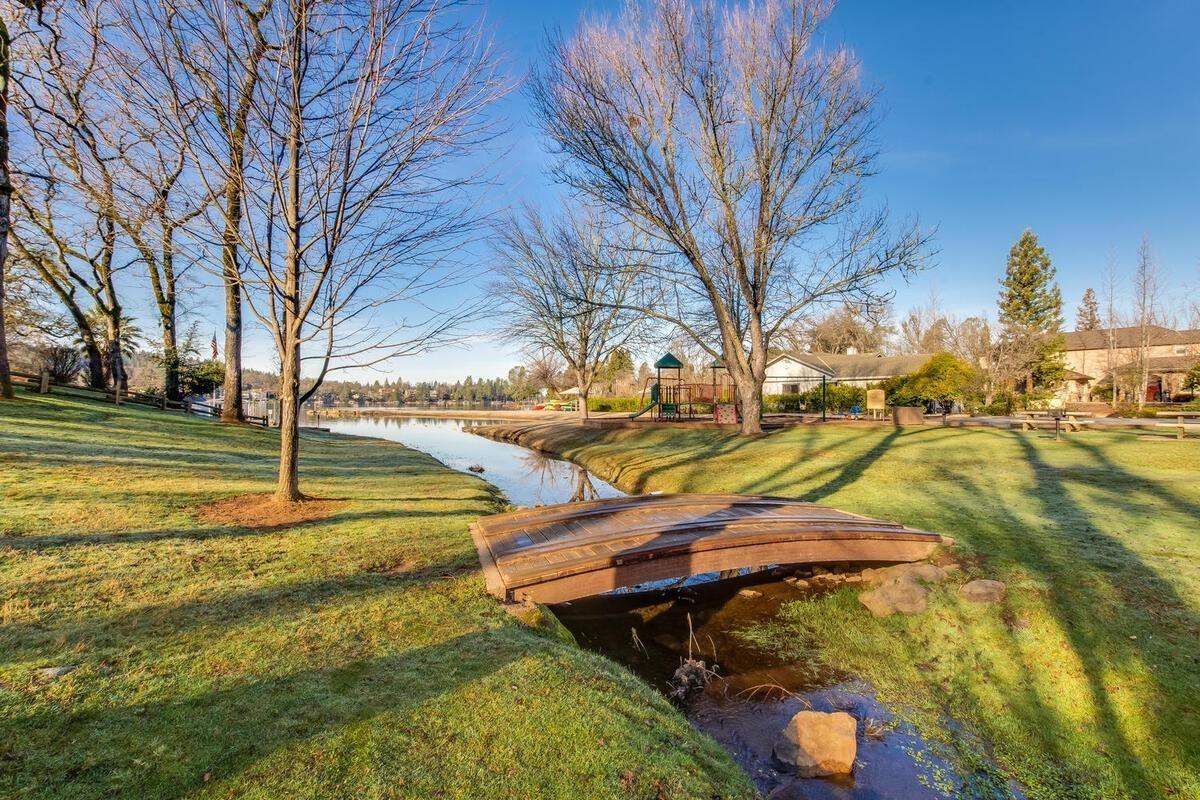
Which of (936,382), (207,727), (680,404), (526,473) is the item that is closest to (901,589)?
(207,727)

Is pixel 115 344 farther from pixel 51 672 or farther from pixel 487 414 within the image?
pixel 487 414

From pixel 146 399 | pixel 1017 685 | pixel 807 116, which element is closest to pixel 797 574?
pixel 1017 685

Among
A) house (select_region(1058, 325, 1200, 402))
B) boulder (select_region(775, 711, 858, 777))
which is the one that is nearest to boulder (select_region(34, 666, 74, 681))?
boulder (select_region(775, 711, 858, 777))

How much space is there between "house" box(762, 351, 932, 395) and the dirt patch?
35.1m

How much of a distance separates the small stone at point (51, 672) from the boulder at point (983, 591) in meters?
6.67

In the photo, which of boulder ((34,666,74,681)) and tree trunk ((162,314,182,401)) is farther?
tree trunk ((162,314,182,401))

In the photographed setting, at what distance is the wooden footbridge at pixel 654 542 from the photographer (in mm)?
4441

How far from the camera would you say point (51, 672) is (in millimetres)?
2541

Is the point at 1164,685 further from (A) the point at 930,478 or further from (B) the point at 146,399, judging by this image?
(B) the point at 146,399

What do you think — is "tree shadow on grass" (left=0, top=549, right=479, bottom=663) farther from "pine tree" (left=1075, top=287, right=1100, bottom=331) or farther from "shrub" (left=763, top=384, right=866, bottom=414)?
"pine tree" (left=1075, top=287, right=1100, bottom=331)

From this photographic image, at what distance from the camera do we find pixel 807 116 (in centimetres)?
1423

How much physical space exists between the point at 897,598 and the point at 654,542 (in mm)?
2655

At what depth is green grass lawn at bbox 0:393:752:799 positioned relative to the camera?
214 centimetres

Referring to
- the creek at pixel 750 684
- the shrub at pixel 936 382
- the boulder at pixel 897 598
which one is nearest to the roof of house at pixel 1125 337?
the shrub at pixel 936 382
